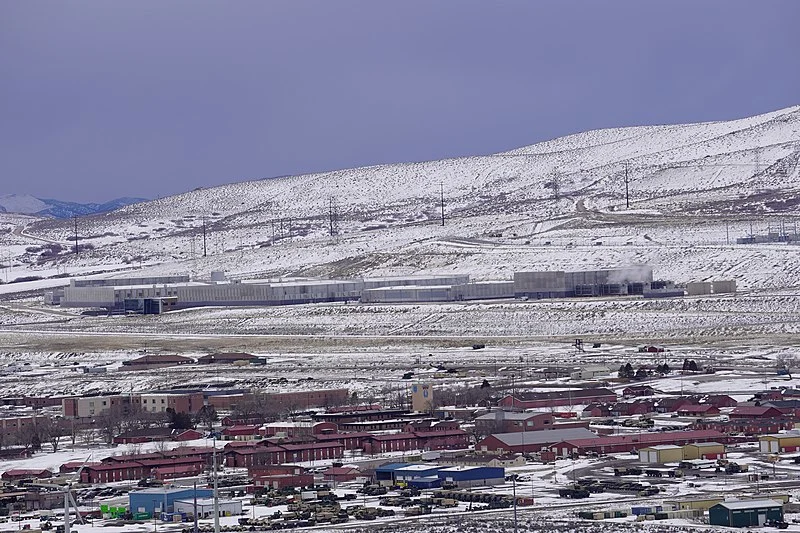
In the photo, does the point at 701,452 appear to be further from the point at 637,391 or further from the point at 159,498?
the point at 637,391

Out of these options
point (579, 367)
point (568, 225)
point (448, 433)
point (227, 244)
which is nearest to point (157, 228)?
point (227, 244)

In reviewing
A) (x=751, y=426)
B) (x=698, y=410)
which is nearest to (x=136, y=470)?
(x=751, y=426)

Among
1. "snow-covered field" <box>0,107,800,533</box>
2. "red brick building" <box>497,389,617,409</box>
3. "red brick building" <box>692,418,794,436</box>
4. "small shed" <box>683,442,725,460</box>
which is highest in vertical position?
"snow-covered field" <box>0,107,800,533</box>

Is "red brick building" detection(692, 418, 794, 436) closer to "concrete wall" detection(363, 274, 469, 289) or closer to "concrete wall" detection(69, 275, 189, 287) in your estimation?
"concrete wall" detection(363, 274, 469, 289)

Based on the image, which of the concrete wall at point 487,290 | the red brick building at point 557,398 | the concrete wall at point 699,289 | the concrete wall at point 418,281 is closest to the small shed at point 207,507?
the red brick building at point 557,398

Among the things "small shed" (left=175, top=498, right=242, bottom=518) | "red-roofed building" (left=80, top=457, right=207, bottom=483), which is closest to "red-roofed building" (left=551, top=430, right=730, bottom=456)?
"red-roofed building" (left=80, top=457, right=207, bottom=483)

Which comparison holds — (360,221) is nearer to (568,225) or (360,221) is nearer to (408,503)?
(568,225)

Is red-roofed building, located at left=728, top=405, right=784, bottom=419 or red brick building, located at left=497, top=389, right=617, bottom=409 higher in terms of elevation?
red brick building, located at left=497, top=389, right=617, bottom=409

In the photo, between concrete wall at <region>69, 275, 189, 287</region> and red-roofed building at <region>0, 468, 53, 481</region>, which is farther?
concrete wall at <region>69, 275, 189, 287</region>
